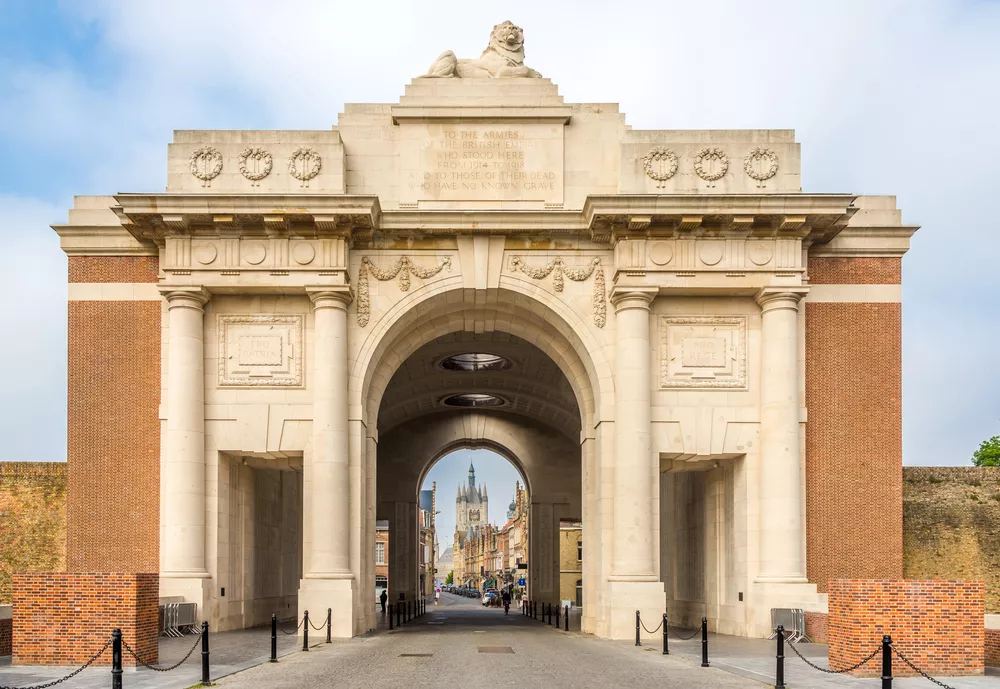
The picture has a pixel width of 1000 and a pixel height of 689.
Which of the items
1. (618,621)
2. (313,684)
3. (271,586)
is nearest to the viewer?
(313,684)

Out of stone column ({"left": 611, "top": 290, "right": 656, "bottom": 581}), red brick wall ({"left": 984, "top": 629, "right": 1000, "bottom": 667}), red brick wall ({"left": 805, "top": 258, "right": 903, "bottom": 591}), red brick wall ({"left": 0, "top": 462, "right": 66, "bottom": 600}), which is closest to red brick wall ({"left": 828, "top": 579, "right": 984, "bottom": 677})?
red brick wall ({"left": 984, "top": 629, "right": 1000, "bottom": 667})

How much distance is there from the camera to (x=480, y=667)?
20812 mm

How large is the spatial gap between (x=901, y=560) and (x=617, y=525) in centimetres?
808

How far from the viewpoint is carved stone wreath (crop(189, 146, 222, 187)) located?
31.3 m

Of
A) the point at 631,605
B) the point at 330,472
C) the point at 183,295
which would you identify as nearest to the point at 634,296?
the point at 631,605

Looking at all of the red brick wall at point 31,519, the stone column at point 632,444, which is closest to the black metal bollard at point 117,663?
the stone column at point 632,444

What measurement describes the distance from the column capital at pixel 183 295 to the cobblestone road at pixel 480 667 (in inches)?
406

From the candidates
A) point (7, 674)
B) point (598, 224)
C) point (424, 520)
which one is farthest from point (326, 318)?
point (424, 520)

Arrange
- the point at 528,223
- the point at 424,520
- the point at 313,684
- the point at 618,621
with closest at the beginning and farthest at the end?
the point at 313,684 → the point at 618,621 → the point at 528,223 → the point at 424,520

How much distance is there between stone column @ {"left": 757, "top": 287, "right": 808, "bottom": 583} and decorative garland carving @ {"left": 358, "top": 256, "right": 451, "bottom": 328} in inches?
364

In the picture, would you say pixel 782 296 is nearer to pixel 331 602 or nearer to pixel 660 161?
pixel 660 161

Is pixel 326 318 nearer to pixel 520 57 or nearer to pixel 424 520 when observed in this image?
pixel 520 57

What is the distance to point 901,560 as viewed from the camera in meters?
31.2

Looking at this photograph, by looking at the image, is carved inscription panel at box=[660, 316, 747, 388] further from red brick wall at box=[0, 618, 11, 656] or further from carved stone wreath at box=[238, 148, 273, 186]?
red brick wall at box=[0, 618, 11, 656]
